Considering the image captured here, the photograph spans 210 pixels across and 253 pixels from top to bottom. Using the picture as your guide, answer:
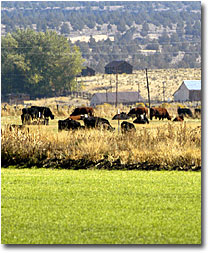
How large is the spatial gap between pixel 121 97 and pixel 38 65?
10966mm

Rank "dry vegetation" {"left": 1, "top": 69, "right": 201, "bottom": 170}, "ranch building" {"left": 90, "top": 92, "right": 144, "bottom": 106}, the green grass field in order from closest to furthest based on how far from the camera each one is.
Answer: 1. the green grass field
2. "dry vegetation" {"left": 1, "top": 69, "right": 201, "bottom": 170}
3. "ranch building" {"left": 90, "top": 92, "right": 144, "bottom": 106}

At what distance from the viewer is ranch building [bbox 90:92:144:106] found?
6259 centimetres

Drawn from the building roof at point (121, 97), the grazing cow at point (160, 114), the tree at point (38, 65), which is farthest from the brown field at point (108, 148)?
the building roof at point (121, 97)

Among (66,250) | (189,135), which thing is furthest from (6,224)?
(189,135)

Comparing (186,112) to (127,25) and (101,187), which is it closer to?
(127,25)

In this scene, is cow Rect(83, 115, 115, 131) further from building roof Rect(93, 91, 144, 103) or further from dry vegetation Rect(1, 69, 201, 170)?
building roof Rect(93, 91, 144, 103)

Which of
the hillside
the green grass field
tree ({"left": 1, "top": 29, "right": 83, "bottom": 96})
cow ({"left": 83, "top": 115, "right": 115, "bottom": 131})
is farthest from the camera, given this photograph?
tree ({"left": 1, "top": 29, "right": 83, "bottom": 96})

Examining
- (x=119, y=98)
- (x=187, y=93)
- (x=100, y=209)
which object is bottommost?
(x=100, y=209)

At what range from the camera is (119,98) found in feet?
208

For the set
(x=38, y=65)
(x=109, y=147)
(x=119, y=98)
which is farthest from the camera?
(x=119, y=98)

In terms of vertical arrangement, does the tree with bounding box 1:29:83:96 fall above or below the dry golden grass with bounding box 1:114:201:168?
above

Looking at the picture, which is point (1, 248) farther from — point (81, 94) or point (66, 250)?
point (81, 94)

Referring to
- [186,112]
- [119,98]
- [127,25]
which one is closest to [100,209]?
[127,25]

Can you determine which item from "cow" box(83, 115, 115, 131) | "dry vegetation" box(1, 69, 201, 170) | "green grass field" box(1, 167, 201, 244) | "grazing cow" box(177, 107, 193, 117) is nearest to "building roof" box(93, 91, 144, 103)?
"grazing cow" box(177, 107, 193, 117)
